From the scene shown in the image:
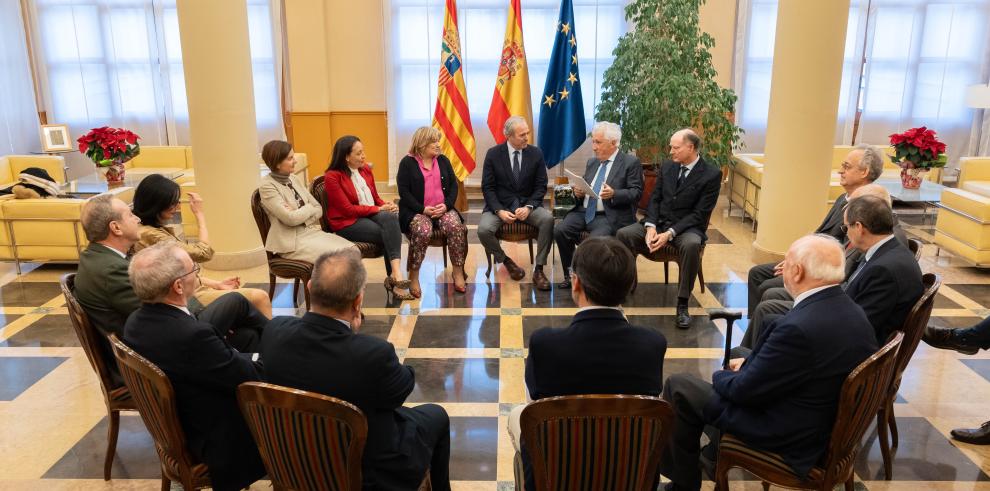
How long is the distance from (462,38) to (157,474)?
23.7 ft

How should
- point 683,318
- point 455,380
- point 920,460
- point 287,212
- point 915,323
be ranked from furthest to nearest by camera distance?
1. point 683,318
2. point 287,212
3. point 455,380
4. point 920,460
5. point 915,323

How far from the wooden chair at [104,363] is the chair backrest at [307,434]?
1224 mm

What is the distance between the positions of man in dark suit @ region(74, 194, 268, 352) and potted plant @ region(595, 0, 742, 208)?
5.59 meters

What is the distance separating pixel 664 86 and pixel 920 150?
267 centimetres

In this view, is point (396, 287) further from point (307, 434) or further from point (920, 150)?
point (920, 150)

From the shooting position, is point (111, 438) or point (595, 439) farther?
point (111, 438)

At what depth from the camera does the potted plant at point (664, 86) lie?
8266mm

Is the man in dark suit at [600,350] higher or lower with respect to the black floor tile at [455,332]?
higher

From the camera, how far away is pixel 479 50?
32.0 ft

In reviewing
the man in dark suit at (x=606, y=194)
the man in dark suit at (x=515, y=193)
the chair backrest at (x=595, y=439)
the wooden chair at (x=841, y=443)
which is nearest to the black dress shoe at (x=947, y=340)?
the wooden chair at (x=841, y=443)

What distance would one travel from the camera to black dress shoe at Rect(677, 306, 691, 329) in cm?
546

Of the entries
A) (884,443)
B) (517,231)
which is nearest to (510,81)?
(517,231)

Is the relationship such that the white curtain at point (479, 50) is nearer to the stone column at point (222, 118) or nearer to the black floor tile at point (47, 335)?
the stone column at point (222, 118)

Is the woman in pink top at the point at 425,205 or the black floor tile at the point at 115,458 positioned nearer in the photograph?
the black floor tile at the point at 115,458
